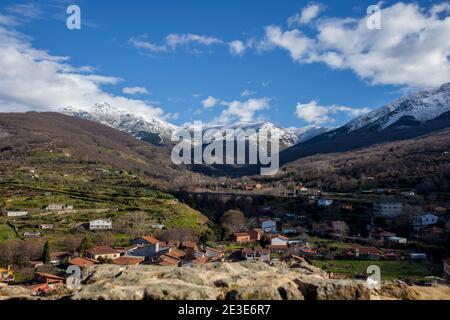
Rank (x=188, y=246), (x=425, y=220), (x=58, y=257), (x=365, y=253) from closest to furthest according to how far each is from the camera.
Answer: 1. (x=58, y=257)
2. (x=365, y=253)
3. (x=188, y=246)
4. (x=425, y=220)

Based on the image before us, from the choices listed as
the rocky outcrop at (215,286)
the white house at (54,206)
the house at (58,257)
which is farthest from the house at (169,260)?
the white house at (54,206)

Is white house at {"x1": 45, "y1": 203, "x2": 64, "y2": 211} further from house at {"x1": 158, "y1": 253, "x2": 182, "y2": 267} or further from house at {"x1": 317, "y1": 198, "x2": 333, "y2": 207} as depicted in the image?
house at {"x1": 317, "y1": 198, "x2": 333, "y2": 207}

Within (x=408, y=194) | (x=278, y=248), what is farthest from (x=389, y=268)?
(x=408, y=194)

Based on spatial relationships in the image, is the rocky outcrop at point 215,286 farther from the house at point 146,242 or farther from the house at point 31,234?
the house at point 31,234

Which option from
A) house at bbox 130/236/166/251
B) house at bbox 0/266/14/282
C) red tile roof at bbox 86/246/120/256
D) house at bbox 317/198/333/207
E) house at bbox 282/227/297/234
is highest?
house at bbox 317/198/333/207

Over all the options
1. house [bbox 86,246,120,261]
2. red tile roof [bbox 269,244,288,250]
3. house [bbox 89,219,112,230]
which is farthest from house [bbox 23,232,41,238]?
red tile roof [bbox 269,244,288,250]

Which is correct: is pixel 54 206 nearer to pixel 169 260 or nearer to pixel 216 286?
pixel 169 260
